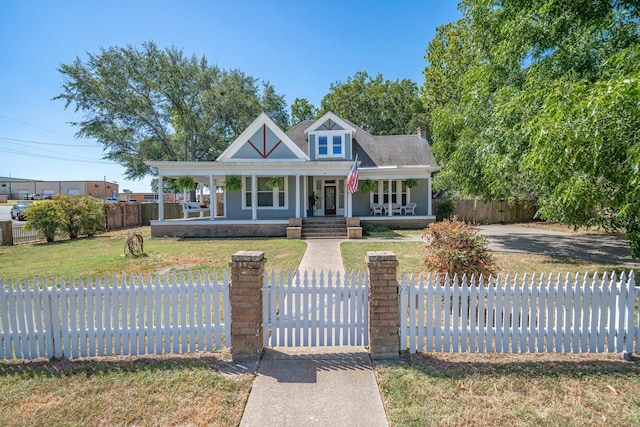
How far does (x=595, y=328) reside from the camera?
3.95 metres

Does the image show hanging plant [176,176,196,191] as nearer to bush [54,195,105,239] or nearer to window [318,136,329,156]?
bush [54,195,105,239]

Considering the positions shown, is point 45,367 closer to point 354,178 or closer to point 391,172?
point 354,178

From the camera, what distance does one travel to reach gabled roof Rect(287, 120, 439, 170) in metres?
20.3

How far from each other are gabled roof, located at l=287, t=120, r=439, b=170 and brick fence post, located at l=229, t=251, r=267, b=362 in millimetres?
16744

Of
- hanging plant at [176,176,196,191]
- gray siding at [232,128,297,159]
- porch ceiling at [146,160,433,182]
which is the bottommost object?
hanging plant at [176,176,196,191]

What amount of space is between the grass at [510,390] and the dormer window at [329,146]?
16.3 metres

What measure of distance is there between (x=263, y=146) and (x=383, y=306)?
602 inches

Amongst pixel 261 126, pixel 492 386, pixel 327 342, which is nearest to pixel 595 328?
pixel 492 386

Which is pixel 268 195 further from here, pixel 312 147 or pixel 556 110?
pixel 556 110

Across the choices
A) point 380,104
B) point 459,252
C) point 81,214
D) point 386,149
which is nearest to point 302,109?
point 380,104

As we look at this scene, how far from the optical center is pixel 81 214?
51.8 ft

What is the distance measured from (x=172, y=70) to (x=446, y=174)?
26.0 meters

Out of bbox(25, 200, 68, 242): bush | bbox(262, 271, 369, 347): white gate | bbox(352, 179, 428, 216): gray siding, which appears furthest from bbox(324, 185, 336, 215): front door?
bbox(262, 271, 369, 347): white gate

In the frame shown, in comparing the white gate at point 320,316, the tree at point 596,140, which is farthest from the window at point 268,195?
the white gate at point 320,316
